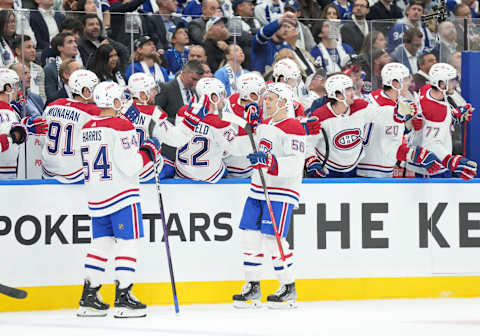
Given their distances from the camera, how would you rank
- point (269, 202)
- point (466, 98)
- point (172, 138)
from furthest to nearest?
point (466, 98), point (172, 138), point (269, 202)

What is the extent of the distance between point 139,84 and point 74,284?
161cm

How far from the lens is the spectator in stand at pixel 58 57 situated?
24.4ft

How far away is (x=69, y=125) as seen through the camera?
23.6ft

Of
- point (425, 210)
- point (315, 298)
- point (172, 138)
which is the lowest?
point (315, 298)

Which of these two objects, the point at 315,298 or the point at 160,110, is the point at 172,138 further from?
the point at 315,298

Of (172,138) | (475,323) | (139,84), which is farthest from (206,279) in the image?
(475,323)

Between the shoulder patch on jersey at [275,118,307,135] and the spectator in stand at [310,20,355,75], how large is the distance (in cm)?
140

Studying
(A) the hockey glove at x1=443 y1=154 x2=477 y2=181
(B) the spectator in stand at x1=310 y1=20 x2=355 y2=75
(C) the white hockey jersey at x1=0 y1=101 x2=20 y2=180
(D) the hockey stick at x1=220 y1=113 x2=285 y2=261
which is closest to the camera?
(D) the hockey stick at x1=220 y1=113 x2=285 y2=261

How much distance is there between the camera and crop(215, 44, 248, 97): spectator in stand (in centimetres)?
794

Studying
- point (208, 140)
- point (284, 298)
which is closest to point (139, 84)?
point (208, 140)

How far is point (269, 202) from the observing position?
674cm

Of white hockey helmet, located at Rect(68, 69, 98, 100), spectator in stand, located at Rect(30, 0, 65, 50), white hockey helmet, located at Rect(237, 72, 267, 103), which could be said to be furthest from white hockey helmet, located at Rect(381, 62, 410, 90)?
spectator in stand, located at Rect(30, 0, 65, 50)

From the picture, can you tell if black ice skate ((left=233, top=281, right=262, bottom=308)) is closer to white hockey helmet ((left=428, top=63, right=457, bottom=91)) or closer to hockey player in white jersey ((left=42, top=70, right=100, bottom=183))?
hockey player in white jersey ((left=42, top=70, right=100, bottom=183))

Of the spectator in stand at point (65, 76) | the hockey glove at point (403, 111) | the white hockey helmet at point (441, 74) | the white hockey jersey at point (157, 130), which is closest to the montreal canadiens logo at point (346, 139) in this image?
the hockey glove at point (403, 111)
